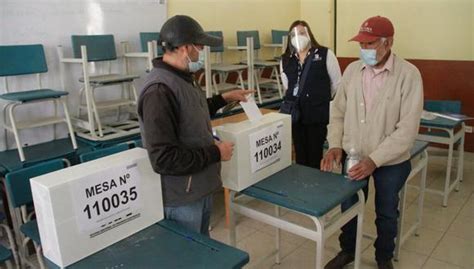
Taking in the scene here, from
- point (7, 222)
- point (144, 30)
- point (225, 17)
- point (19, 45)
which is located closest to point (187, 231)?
point (7, 222)

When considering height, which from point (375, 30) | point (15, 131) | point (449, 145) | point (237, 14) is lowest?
point (449, 145)

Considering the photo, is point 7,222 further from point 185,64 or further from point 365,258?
point 365,258

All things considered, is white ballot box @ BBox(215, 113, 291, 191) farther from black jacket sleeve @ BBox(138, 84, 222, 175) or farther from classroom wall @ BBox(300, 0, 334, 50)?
classroom wall @ BBox(300, 0, 334, 50)

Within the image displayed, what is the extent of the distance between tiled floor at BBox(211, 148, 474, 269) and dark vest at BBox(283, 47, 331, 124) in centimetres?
72

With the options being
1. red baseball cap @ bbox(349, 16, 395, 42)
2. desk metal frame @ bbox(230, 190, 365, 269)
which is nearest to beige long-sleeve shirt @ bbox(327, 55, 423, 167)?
red baseball cap @ bbox(349, 16, 395, 42)

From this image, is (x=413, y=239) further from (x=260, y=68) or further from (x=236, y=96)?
(x=260, y=68)

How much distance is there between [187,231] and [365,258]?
5.15 feet

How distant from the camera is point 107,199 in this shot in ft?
4.48

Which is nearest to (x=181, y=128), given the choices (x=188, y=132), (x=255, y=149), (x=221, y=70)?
(x=188, y=132)

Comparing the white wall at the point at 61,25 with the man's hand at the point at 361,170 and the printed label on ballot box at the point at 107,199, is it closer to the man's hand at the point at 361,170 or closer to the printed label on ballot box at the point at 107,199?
the printed label on ballot box at the point at 107,199

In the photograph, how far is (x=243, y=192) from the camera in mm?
1777

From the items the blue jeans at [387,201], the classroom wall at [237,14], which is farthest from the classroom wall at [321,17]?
the blue jeans at [387,201]

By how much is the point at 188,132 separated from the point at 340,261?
140cm

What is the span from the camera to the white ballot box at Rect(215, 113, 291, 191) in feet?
5.71
